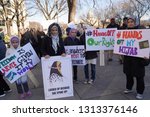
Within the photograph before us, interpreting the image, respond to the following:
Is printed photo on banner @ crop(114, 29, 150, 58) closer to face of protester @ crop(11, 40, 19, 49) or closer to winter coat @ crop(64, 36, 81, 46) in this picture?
winter coat @ crop(64, 36, 81, 46)

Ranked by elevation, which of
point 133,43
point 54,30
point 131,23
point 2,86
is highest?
point 131,23

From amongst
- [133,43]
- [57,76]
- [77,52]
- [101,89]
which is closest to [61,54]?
[57,76]

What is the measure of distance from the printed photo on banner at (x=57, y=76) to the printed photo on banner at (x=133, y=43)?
1333mm

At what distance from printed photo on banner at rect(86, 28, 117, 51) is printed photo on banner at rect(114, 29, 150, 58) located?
102cm

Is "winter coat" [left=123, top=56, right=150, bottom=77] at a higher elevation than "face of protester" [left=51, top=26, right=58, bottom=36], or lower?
lower

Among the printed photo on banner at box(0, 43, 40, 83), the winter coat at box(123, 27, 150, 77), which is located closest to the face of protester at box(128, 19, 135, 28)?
the winter coat at box(123, 27, 150, 77)

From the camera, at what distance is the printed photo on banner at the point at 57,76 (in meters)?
5.73

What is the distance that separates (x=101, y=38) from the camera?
7121 mm

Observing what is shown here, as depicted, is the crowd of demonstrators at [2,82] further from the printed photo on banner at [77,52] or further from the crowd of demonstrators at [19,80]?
the printed photo on banner at [77,52]

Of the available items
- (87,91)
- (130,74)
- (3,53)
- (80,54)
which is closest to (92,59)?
(80,54)

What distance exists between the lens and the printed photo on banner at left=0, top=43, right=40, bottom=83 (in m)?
5.82

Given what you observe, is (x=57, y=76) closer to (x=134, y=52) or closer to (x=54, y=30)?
(x=54, y=30)

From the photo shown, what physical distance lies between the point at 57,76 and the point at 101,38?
2.07 metres

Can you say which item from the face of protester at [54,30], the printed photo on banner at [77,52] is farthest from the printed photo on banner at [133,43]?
the face of protester at [54,30]
